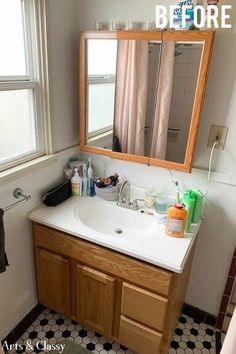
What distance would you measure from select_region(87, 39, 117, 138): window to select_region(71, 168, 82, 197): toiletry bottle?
0.91 ft

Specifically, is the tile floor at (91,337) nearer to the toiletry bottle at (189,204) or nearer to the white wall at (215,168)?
the white wall at (215,168)

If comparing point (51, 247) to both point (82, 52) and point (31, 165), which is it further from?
point (82, 52)

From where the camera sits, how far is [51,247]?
154 centimetres

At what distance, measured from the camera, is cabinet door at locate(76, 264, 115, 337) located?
4.70 ft

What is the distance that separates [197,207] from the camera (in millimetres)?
1458

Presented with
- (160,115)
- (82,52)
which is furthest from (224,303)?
(82,52)

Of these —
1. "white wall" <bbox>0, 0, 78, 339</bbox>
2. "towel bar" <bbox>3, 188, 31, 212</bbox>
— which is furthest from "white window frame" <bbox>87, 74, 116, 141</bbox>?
"towel bar" <bbox>3, 188, 31, 212</bbox>

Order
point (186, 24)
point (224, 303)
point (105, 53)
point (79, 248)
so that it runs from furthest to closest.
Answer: point (224, 303), point (105, 53), point (79, 248), point (186, 24)

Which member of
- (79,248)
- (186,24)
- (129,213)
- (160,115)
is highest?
(186,24)

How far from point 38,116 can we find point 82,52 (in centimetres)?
45

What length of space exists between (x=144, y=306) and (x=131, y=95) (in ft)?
3.78

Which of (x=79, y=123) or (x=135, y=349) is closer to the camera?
(x=135, y=349)

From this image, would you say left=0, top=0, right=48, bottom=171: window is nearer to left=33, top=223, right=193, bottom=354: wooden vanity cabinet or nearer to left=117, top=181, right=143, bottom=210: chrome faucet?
left=33, top=223, right=193, bottom=354: wooden vanity cabinet

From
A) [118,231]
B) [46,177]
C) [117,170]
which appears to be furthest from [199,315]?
[46,177]
